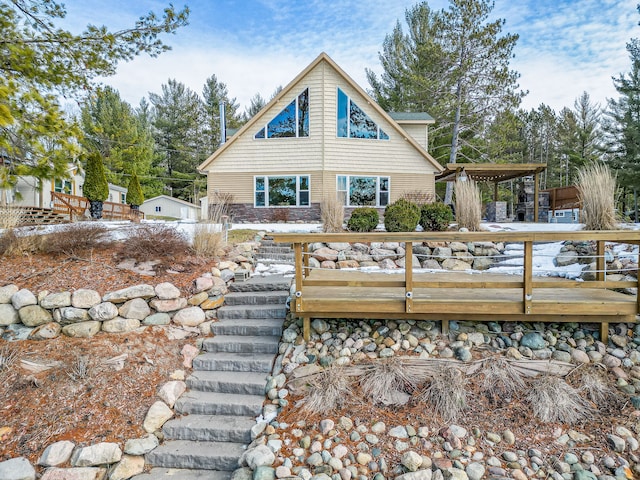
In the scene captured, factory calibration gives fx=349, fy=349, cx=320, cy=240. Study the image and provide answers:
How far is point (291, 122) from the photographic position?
1363 centimetres

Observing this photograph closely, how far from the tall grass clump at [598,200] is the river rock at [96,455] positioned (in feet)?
25.8

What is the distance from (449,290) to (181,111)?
29755 millimetres

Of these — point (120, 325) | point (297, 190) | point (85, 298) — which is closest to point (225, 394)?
point (120, 325)

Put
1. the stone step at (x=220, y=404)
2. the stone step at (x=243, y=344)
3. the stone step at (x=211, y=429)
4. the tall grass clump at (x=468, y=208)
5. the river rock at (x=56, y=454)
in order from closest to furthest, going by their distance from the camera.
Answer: the river rock at (x=56, y=454) → the stone step at (x=211, y=429) → the stone step at (x=220, y=404) → the stone step at (x=243, y=344) → the tall grass clump at (x=468, y=208)

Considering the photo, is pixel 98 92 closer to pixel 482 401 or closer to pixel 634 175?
pixel 482 401

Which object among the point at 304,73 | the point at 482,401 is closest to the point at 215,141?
the point at 304,73

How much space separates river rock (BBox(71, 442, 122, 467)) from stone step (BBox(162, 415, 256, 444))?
0.43 meters

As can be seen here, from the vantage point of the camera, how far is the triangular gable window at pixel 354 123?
1357 cm

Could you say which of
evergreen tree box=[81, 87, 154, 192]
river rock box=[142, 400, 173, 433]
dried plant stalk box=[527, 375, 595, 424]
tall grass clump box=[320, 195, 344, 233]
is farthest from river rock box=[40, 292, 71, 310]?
evergreen tree box=[81, 87, 154, 192]

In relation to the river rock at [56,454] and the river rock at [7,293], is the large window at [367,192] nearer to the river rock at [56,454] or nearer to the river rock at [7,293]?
the river rock at [7,293]

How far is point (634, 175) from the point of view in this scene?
59.0ft

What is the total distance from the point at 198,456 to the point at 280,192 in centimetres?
1140

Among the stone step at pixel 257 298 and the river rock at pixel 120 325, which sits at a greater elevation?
the stone step at pixel 257 298

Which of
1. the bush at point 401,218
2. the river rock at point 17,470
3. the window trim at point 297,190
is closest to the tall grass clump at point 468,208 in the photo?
the bush at point 401,218
